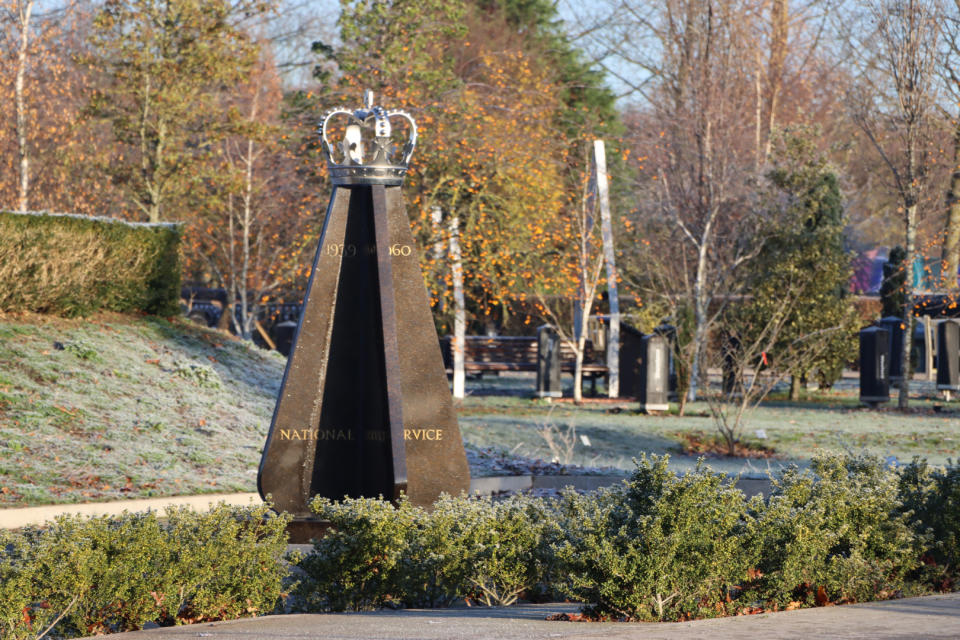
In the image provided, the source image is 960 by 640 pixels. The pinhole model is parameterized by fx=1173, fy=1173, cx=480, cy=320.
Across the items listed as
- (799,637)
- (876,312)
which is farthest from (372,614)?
(876,312)

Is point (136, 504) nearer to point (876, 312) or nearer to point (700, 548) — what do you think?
point (700, 548)

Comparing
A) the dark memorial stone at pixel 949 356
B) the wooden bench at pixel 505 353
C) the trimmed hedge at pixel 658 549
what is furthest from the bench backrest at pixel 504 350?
the trimmed hedge at pixel 658 549

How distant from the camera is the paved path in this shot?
4344 millimetres

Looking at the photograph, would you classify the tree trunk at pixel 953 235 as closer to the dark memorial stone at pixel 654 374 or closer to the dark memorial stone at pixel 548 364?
the dark memorial stone at pixel 654 374

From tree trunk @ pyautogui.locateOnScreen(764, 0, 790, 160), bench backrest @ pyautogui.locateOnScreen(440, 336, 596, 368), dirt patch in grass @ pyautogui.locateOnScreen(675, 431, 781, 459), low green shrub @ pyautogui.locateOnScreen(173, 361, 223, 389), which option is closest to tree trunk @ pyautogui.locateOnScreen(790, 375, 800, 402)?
bench backrest @ pyautogui.locateOnScreen(440, 336, 596, 368)

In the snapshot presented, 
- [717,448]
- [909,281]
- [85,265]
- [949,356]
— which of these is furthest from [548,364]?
[85,265]

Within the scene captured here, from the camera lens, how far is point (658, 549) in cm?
493

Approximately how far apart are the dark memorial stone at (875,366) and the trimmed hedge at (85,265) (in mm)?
11035

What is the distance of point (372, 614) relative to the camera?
17.0ft

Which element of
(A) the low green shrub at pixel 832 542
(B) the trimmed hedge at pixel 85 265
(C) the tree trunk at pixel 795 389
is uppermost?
(B) the trimmed hedge at pixel 85 265

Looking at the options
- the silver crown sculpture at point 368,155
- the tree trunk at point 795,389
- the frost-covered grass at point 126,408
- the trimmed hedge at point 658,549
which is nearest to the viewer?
the trimmed hedge at point 658,549

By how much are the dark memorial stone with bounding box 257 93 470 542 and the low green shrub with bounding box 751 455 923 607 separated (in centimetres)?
238

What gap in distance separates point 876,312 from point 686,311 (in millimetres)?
15894

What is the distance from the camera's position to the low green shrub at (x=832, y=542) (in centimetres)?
527
